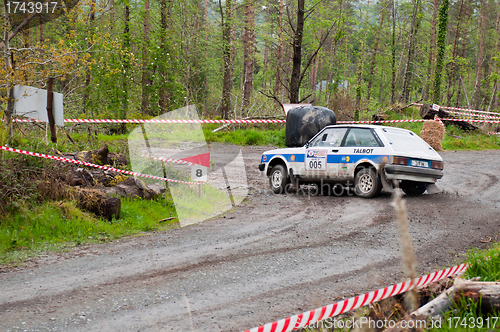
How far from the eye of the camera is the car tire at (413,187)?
35.2 feet

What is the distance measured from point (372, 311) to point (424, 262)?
102 inches

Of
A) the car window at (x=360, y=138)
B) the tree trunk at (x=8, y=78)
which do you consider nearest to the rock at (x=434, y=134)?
the car window at (x=360, y=138)

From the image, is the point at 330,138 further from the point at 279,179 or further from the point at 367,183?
the point at 279,179

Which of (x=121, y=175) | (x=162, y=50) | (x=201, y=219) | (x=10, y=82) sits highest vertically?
(x=162, y=50)

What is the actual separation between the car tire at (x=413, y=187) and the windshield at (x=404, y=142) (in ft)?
2.91

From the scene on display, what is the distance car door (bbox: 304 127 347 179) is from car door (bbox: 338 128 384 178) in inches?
6.1

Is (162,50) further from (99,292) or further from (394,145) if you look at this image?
(99,292)

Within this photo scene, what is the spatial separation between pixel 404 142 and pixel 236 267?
6.32 meters

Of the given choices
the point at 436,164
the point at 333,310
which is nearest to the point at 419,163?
the point at 436,164

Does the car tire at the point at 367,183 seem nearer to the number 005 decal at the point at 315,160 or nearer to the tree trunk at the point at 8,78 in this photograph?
the number 005 decal at the point at 315,160

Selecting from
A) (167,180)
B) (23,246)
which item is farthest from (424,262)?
(167,180)

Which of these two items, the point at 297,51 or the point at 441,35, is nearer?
the point at 297,51

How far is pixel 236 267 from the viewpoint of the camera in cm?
587

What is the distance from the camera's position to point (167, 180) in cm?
1103
